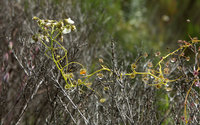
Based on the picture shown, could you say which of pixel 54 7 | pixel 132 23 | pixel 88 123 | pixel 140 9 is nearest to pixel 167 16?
pixel 140 9

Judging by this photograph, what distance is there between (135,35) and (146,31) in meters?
0.90

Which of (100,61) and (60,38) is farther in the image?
(100,61)

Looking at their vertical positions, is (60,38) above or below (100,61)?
above

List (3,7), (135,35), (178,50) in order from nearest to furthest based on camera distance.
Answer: (178,50) → (3,7) → (135,35)

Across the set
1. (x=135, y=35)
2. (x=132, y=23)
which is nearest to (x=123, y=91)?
(x=135, y=35)

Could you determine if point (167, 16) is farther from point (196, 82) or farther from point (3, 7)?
point (196, 82)

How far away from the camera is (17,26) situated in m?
2.79

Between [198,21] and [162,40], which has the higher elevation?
[198,21]

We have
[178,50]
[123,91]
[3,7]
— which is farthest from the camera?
[3,7]

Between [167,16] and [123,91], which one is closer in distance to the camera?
[123,91]

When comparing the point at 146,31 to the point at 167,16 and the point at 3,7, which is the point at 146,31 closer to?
the point at 167,16

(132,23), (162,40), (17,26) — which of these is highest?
(17,26)

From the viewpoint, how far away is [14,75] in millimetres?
2875

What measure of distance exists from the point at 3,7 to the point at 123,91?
2.24 meters
